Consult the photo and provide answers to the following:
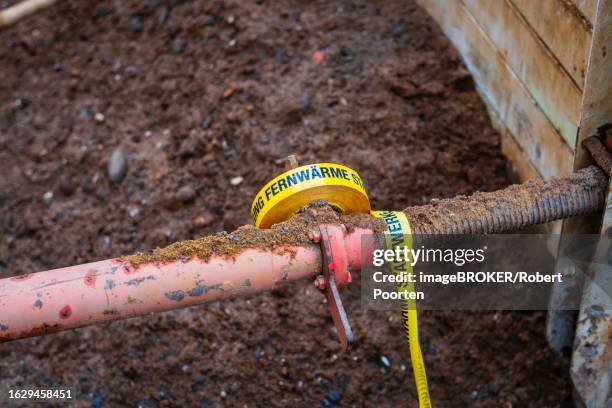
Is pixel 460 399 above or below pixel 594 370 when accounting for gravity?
below

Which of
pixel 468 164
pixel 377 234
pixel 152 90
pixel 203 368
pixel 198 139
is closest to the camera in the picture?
pixel 377 234

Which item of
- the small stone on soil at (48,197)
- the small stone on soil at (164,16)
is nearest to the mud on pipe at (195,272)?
the small stone on soil at (48,197)

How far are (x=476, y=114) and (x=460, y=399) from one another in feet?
3.53

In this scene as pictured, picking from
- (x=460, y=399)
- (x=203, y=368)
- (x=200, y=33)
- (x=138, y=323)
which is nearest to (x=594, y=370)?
(x=460, y=399)

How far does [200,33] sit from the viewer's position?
11.3ft

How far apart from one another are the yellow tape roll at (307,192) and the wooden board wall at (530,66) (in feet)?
2.33

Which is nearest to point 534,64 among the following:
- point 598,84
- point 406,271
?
point 598,84

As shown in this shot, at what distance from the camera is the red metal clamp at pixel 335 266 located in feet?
5.91

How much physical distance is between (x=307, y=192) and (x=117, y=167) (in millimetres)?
1513

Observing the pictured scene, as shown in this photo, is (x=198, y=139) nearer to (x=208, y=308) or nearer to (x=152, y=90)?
(x=152, y=90)

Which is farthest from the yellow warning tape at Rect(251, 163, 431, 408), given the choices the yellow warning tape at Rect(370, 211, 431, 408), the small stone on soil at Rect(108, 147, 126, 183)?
the small stone on soil at Rect(108, 147, 126, 183)

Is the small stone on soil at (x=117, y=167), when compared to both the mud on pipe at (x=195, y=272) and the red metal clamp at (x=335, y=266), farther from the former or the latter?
the red metal clamp at (x=335, y=266)

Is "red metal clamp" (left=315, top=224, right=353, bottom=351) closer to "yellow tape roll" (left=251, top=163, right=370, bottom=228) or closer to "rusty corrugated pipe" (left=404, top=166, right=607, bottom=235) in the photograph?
"yellow tape roll" (left=251, top=163, right=370, bottom=228)

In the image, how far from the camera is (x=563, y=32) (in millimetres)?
2211
